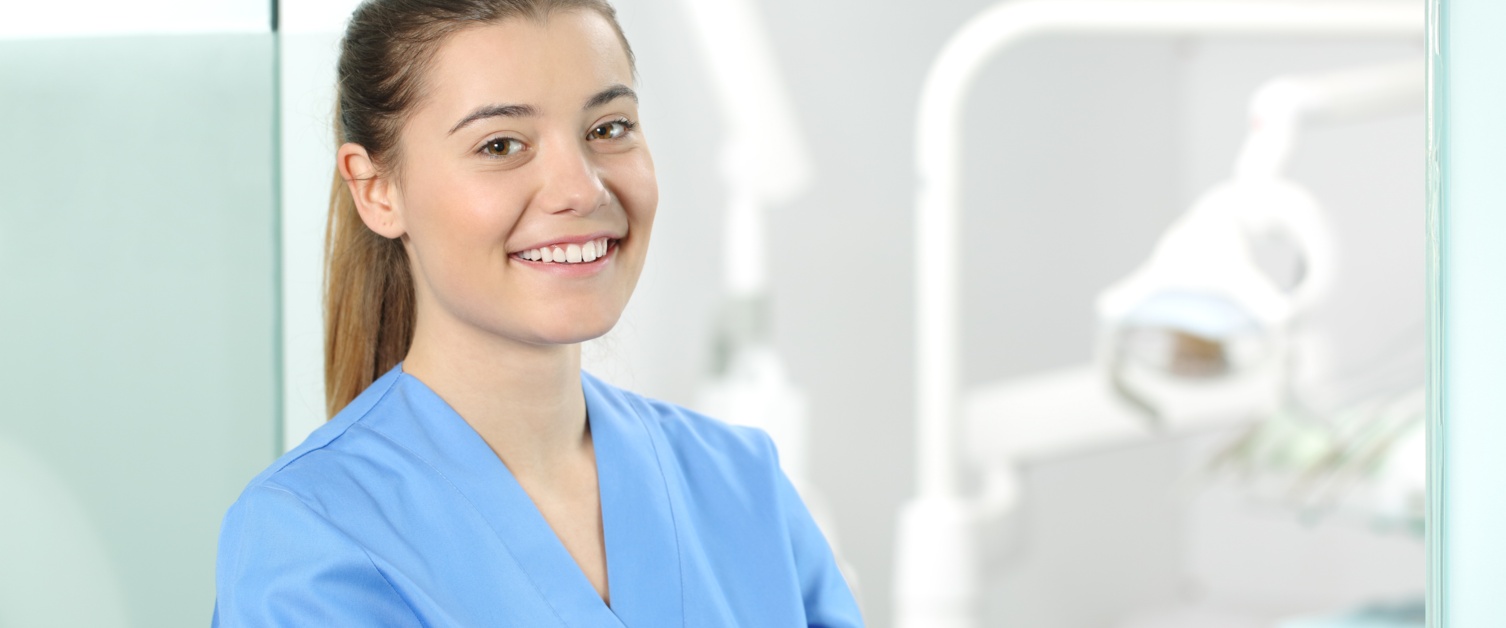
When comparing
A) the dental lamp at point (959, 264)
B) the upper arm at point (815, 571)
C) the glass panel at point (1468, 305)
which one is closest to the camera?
the glass panel at point (1468, 305)

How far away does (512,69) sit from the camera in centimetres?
60

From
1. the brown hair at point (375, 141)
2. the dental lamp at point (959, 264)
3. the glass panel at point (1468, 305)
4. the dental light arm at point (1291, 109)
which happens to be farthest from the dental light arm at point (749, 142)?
the glass panel at point (1468, 305)

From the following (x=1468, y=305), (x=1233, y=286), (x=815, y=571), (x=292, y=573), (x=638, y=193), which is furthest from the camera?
(x=1233, y=286)

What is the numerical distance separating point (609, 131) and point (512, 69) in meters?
0.06

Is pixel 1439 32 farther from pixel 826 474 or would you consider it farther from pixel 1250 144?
pixel 826 474

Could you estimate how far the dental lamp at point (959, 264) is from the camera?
3.88 ft

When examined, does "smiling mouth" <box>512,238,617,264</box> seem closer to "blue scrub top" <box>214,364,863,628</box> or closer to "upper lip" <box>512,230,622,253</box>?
"upper lip" <box>512,230,622,253</box>

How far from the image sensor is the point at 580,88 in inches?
24.0

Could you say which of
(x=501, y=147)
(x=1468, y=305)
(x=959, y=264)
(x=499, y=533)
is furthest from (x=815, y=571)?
(x=959, y=264)

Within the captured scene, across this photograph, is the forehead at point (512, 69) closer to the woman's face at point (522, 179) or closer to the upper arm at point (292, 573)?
the woman's face at point (522, 179)

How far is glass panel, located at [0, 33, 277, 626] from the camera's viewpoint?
0.57 m

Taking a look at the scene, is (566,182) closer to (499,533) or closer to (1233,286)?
(499,533)

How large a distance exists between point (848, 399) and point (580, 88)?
1.22 meters

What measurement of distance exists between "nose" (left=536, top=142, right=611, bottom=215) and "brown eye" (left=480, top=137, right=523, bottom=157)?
13 mm
